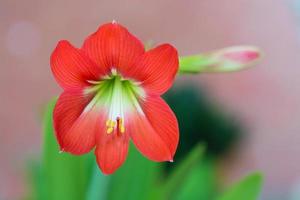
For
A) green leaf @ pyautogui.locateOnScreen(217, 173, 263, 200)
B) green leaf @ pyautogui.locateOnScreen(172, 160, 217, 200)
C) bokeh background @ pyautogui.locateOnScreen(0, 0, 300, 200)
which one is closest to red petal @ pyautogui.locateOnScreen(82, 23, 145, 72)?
green leaf @ pyautogui.locateOnScreen(217, 173, 263, 200)

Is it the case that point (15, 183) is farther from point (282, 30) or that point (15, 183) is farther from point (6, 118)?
point (282, 30)

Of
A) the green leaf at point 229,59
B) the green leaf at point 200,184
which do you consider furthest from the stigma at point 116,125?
the green leaf at point 200,184

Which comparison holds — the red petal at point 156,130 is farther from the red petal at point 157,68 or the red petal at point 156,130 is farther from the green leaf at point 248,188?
the green leaf at point 248,188

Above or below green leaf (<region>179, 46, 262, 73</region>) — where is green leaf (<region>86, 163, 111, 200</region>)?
below

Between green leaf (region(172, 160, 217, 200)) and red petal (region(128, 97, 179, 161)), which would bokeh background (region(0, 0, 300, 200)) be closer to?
green leaf (region(172, 160, 217, 200))

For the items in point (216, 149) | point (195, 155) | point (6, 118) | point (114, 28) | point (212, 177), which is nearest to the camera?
point (114, 28)

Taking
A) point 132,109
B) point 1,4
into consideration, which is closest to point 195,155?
point 132,109

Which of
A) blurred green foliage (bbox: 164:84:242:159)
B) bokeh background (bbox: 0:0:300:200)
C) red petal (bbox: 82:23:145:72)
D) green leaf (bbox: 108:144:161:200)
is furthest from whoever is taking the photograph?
bokeh background (bbox: 0:0:300:200)

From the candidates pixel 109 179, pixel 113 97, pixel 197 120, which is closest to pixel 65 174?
pixel 109 179
